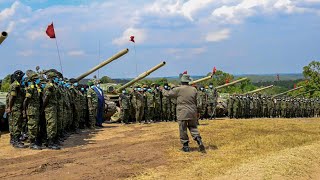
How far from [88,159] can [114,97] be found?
13.5 m

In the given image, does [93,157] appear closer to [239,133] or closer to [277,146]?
[277,146]

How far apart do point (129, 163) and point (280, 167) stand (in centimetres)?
307

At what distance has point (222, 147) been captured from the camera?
11734 mm

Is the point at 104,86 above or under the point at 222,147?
above

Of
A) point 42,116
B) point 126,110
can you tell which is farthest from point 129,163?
point 126,110

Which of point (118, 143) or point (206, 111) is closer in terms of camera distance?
point (118, 143)

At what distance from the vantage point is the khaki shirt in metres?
10.9

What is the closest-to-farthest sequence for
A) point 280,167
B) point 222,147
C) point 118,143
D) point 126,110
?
point 280,167 < point 222,147 < point 118,143 < point 126,110

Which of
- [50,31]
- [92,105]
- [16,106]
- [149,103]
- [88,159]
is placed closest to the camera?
[88,159]

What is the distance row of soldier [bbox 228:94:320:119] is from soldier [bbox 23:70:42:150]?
59.4ft

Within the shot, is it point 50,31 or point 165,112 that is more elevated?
point 50,31

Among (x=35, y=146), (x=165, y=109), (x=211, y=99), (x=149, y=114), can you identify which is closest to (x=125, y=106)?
(x=149, y=114)

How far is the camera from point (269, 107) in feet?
115

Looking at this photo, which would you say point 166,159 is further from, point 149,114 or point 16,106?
point 149,114
